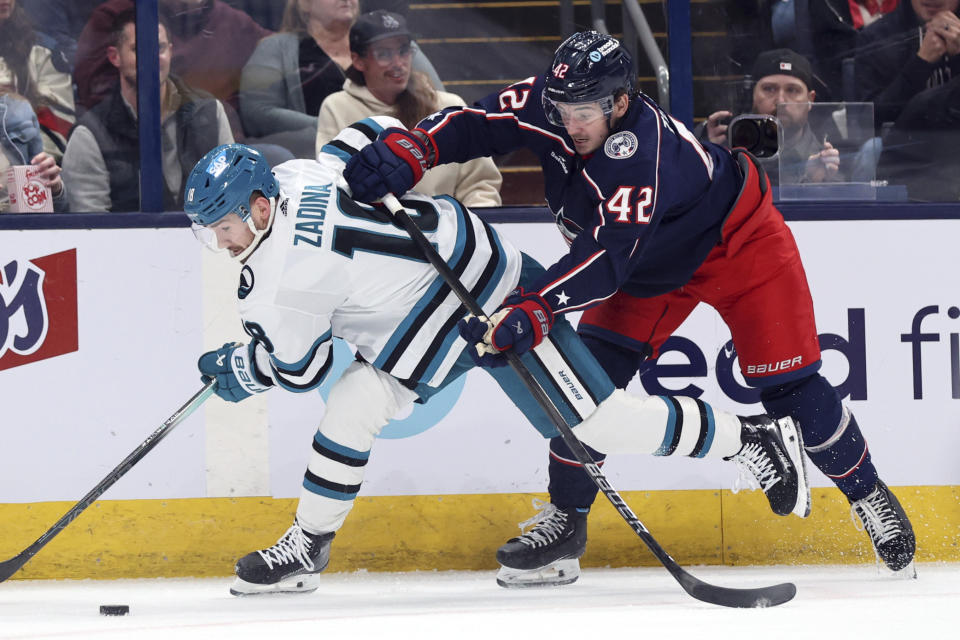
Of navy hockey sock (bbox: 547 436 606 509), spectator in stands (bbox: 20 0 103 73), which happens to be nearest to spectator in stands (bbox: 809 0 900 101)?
navy hockey sock (bbox: 547 436 606 509)

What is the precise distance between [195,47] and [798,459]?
192 centimetres

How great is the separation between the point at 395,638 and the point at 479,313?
70 centimetres

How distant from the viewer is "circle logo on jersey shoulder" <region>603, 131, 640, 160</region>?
2.51 meters

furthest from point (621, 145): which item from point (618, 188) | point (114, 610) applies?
A: point (114, 610)

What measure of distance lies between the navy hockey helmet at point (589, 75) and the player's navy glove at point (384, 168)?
1.06 feet

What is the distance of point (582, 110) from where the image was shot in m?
2.52

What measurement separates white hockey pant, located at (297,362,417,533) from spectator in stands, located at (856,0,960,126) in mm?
1621

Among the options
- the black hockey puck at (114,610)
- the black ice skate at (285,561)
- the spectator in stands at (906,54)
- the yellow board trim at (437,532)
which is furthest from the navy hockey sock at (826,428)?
the black hockey puck at (114,610)

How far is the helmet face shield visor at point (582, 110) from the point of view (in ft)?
8.23

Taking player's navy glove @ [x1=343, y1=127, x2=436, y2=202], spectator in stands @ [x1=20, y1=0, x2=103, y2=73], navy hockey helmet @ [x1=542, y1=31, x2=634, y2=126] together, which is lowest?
player's navy glove @ [x1=343, y1=127, x2=436, y2=202]

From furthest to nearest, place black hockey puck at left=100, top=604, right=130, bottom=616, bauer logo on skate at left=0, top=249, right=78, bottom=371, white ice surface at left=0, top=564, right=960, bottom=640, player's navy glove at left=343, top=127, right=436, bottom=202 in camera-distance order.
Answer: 1. bauer logo on skate at left=0, top=249, right=78, bottom=371
2. black hockey puck at left=100, top=604, right=130, bottom=616
3. player's navy glove at left=343, top=127, right=436, bottom=202
4. white ice surface at left=0, top=564, right=960, bottom=640

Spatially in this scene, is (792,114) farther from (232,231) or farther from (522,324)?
(232,231)

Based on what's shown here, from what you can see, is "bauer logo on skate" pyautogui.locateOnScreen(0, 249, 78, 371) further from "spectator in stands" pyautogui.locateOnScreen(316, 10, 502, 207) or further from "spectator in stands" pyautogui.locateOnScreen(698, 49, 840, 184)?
"spectator in stands" pyautogui.locateOnScreen(698, 49, 840, 184)

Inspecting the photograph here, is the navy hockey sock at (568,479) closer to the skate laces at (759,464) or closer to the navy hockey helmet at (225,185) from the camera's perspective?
the skate laces at (759,464)
